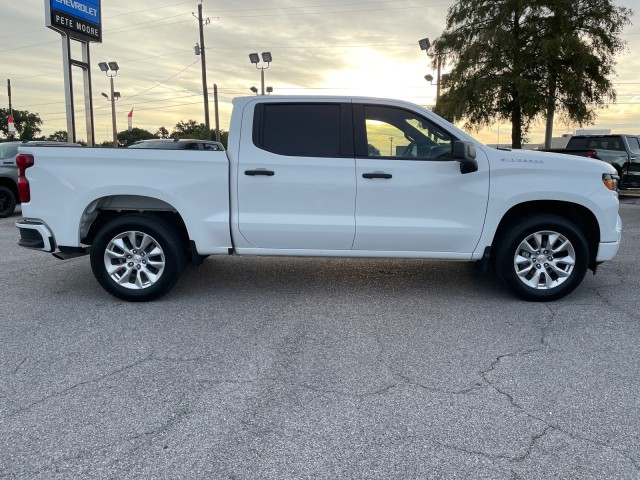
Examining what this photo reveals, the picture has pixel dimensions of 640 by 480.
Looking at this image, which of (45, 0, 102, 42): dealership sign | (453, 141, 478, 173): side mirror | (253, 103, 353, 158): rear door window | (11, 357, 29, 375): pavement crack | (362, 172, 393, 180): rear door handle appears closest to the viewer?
(11, 357, 29, 375): pavement crack

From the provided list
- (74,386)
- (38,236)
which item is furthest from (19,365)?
(38,236)

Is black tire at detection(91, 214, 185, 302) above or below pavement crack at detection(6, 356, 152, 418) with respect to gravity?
above

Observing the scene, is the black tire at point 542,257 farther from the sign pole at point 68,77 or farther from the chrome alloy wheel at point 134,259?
the sign pole at point 68,77

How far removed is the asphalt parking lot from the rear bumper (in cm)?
59

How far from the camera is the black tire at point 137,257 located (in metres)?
5.11

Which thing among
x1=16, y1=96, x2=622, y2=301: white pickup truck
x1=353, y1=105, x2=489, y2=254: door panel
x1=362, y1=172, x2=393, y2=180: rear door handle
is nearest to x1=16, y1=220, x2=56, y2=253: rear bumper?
x1=16, y1=96, x2=622, y2=301: white pickup truck

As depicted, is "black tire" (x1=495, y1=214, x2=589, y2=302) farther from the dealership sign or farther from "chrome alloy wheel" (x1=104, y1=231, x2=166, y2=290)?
the dealership sign

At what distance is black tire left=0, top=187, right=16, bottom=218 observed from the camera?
12164mm

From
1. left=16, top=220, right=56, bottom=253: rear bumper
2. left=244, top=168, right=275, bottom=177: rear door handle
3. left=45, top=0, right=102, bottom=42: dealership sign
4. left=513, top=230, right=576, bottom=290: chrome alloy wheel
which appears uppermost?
left=45, top=0, right=102, bottom=42: dealership sign

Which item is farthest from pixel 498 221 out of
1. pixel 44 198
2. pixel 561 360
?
pixel 44 198

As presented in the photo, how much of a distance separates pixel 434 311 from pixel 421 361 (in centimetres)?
123

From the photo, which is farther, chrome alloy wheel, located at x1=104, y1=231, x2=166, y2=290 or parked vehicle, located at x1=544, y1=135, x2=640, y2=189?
parked vehicle, located at x1=544, y1=135, x2=640, y2=189

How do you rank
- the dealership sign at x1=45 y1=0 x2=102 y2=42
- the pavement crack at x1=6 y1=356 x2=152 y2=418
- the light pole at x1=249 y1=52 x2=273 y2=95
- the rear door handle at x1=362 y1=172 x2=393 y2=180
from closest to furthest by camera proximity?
the pavement crack at x1=6 y1=356 x2=152 y2=418
the rear door handle at x1=362 y1=172 x2=393 y2=180
the dealership sign at x1=45 y1=0 x2=102 y2=42
the light pole at x1=249 y1=52 x2=273 y2=95

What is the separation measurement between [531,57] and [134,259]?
928 inches
